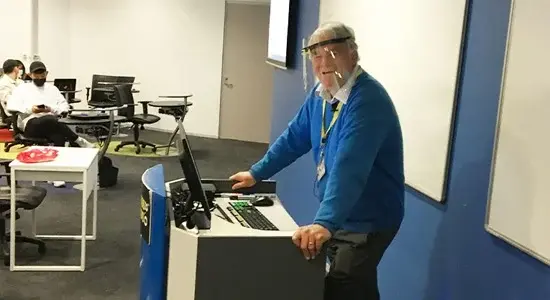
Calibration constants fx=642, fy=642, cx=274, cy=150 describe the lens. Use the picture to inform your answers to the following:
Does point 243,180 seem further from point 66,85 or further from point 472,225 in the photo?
point 66,85

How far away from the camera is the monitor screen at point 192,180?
6.76 ft

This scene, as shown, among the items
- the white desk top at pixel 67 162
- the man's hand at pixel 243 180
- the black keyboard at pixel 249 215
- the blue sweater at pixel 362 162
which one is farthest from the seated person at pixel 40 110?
the blue sweater at pixel 362 162

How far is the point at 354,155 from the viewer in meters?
2.05

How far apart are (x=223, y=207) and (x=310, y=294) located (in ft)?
1.76

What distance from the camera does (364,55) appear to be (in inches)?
138

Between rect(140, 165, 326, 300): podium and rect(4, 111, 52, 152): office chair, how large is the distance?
12.2ft

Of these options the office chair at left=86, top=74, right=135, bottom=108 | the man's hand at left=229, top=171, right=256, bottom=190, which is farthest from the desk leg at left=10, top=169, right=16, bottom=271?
the office chair at left=86, top=74, right=135, bottom=108

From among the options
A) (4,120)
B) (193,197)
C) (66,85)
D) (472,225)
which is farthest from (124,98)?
(472,225)

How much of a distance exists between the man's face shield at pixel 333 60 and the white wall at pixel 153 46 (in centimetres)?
796

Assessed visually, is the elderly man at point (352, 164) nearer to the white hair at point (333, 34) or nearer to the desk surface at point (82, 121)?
the white hair at point (333, 34)

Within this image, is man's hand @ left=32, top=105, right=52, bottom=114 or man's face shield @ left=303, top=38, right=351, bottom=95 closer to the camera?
man's face shield @ left=303, top=38, right=351, bottom=95

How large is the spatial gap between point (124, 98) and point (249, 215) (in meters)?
6.41

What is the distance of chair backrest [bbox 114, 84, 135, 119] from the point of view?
8.23 meters

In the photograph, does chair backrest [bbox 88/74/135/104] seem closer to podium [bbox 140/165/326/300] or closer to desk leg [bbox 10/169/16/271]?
desk leg [bbox 10/169/16/271]
